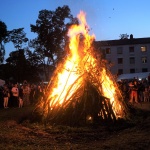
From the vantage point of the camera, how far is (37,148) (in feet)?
29.1

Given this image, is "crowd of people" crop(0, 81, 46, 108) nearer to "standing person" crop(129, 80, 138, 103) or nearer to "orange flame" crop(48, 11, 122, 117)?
"standing person" crop(129, 80, 138, 103)

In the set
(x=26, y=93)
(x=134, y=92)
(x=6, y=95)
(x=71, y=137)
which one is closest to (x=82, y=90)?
(x=71, y=137)

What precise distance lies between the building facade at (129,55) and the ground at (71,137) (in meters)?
63.6

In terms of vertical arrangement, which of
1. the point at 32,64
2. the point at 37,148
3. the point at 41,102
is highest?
the point at 32,64

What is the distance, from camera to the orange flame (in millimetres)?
14328

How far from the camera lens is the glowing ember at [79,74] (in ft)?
46.9

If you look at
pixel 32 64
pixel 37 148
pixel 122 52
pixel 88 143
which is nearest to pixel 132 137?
pixel 88 143

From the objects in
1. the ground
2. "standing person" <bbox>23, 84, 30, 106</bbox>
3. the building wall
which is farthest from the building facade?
the ground

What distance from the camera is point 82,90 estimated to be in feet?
46.0

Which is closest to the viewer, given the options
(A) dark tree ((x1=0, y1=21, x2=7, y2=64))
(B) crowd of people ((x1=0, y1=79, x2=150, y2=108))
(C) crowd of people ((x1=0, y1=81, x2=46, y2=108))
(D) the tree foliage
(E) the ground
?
(E) the ground

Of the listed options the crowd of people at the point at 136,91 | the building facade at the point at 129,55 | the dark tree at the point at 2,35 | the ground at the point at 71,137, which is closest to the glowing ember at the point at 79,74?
the ground at the point at 71,137

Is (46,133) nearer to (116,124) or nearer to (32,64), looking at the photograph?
(116,124)

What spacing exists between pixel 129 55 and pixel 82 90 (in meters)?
64.9

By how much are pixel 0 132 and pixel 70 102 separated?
133 inches
